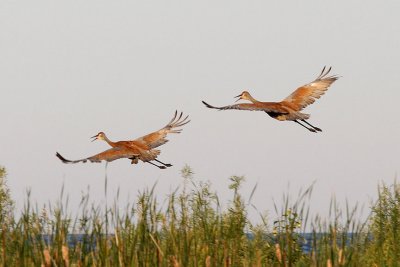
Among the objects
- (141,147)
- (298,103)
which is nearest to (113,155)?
(141,147)

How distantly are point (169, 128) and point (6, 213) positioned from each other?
12.3 meters

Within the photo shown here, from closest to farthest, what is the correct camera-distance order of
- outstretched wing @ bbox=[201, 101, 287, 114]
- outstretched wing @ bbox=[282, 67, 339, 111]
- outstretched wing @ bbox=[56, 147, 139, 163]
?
outstretched wing @ bbox=[201, 101, 287, 114] → outstretched wing @ bbox=[56, 147, 139, 163] → outstretched wing @ bbox=[282, 67, 339, 111]

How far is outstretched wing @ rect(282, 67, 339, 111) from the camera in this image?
21.2 m

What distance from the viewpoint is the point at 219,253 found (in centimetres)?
951

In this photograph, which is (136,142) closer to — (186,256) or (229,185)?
(229,185)

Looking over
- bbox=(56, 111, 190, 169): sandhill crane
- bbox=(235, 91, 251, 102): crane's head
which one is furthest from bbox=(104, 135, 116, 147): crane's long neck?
bbox=(235, 91, 251, 102): crane's head

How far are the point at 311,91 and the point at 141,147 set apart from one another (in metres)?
4.39

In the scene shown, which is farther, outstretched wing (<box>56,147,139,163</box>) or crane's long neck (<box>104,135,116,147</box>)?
crane's long neck (<box>104,135,116,147</box>)

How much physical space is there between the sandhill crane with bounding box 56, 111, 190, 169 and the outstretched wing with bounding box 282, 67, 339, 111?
2.83 meters

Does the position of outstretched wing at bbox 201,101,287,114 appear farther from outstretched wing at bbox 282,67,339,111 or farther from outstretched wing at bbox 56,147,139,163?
outstretched wing at bbox 56,147,139,163

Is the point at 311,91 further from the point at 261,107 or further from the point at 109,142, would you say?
the point at 109,142

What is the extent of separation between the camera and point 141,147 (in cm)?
2092

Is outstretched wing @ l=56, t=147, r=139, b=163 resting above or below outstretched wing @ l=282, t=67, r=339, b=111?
below

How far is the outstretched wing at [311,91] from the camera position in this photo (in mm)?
21203
